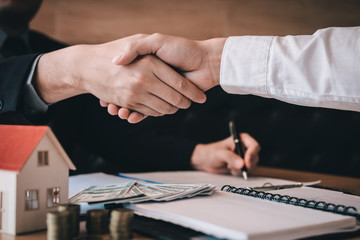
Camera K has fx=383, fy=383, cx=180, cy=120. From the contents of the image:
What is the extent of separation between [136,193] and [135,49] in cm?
35

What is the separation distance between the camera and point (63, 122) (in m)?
1.46

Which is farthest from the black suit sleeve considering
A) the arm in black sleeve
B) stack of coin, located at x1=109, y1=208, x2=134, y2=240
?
stack of coin, located at x1=109, y1=208, x2=134, y2=240

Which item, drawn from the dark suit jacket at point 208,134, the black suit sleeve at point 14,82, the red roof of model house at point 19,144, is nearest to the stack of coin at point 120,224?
the red roof of model house at point 19,144

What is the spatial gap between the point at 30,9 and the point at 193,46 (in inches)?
34.5

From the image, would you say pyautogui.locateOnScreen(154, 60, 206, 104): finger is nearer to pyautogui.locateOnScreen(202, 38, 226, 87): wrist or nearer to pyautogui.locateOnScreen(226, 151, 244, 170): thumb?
pyautogui.locateOnScreen(202, 38, 226, 87): wrist

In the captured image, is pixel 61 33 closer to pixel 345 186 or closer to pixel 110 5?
pixel 110 5

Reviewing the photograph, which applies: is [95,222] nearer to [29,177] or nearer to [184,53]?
[29,177]

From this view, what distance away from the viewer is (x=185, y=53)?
855 mm

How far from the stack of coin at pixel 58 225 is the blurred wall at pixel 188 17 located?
4.74ft

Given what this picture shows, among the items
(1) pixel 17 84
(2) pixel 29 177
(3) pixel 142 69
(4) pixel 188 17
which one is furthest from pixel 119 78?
(4) pixel 188 17

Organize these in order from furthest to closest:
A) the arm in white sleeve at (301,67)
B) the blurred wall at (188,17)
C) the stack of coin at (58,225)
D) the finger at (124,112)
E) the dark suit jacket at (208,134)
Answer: the blurred wall at (188,17) → the dark suit jacket at (208,134) → the finger at (124,112) → the arm in white sleeve at (301,67) → the stack of coin at (58,225)

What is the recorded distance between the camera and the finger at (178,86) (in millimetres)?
851

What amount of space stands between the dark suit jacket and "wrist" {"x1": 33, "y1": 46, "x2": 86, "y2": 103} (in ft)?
1.51

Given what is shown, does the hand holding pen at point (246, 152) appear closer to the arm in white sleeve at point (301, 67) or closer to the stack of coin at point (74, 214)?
the arm in white sleeve at point (301, 67)
